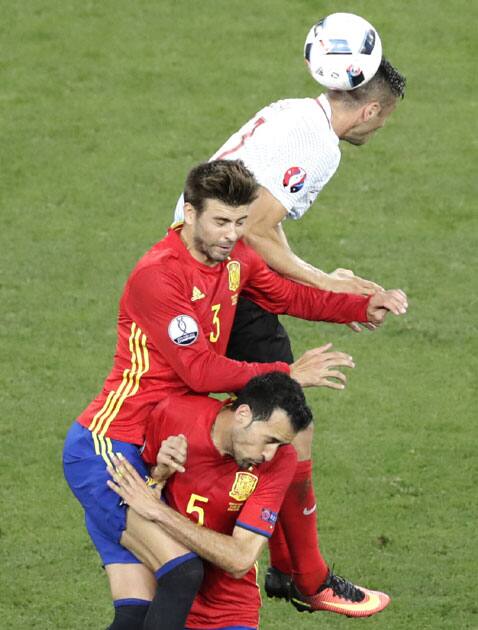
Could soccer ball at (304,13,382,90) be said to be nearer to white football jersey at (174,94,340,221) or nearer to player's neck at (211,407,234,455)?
white football jersey at (174,94,340,221)

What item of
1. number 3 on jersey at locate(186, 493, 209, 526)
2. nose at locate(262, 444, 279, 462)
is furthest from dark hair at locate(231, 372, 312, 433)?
number 3 on jersey at locate(186, 493, 209, 526)

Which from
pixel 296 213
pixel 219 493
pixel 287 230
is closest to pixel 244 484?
pixel 219 493

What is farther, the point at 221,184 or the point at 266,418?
the point at 221,184

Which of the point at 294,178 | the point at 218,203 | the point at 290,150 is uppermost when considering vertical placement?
the point at 218,203

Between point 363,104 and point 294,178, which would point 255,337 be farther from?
point 363,104

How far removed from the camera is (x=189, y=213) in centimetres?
751

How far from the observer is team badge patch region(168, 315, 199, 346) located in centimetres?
738

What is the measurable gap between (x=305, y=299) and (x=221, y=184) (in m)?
1.02

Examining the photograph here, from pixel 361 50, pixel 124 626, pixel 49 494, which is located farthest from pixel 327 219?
pixel 124 626

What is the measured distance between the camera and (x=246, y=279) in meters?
7.98

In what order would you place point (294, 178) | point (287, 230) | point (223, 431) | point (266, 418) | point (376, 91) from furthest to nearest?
point (287, 230) < point (376, 91) < point (294, 178) < point (223, 431) < point (266, 418)

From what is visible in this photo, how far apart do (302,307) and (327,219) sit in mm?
5935

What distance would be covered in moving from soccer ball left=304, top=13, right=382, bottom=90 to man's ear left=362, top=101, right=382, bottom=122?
0.12 metres

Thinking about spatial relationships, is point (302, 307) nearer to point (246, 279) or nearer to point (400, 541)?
point (246, 279)
